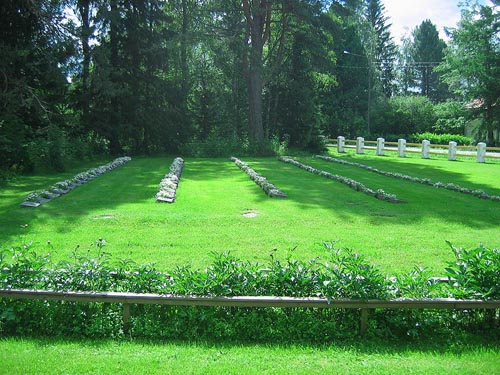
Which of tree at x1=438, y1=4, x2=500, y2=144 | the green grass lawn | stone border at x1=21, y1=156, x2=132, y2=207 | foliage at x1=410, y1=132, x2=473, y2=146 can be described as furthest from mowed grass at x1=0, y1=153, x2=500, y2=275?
foliage at x1=410, y1=132, x2=473, y2=146

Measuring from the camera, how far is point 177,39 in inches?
1125

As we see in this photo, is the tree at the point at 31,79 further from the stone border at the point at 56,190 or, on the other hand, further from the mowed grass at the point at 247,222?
the stone border at the point at 56,190

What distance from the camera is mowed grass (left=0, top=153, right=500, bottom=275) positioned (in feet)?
25.0

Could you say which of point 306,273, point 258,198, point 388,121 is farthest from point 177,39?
point 388,121

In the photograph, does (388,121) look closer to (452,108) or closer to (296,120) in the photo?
(452,108)

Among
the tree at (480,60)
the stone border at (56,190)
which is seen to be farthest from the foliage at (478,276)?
the tree at (480,60)

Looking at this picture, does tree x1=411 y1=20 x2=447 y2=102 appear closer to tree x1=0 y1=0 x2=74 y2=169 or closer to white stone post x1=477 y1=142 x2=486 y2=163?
white stone post x1=477 y1=142 x2=486 y2=163

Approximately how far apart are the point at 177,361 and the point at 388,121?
55.6 meters

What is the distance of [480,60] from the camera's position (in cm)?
3462

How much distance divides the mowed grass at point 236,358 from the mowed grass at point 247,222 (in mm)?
1045

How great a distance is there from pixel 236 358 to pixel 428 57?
7868 centimetres

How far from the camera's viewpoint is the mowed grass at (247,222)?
762cm

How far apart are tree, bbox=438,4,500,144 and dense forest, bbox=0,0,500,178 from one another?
0.31 ft

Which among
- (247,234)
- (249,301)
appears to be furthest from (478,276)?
(247,234)
